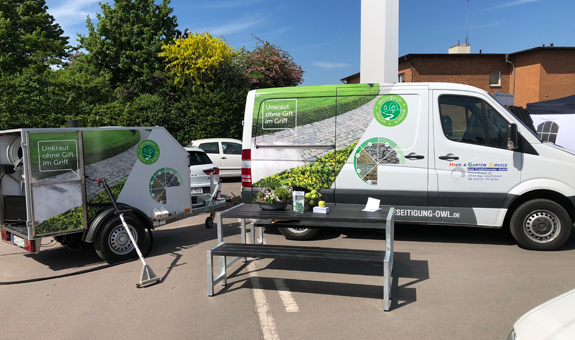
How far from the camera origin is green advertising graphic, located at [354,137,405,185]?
22.3 ft

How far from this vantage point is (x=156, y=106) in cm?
1936

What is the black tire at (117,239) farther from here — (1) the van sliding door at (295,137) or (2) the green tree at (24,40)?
(2) the green tree at (24,40)

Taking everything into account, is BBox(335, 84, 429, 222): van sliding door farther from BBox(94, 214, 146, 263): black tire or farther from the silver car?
the silver car

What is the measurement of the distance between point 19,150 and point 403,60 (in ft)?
86.2

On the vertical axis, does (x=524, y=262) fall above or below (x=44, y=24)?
below

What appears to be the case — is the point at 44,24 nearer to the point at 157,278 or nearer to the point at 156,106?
the point at 156,106

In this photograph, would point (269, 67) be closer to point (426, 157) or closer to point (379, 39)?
point (379, 39)

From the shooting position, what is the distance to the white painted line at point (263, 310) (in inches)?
157

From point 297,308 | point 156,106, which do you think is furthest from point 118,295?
point 156,106

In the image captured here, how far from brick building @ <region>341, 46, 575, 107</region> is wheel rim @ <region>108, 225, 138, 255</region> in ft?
81.0

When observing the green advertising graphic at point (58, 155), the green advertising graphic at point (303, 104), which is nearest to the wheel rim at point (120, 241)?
the green advertising graphic at point (58, 155)

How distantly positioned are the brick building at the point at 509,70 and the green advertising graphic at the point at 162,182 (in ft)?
77.1

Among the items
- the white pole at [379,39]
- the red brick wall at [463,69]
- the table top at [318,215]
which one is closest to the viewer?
the table top at [318,215]

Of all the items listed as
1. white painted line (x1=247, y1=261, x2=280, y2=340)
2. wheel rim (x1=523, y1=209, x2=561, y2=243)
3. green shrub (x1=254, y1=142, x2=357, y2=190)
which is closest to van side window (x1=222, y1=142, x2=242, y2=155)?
green shrub (x1=254, y1=142, x2=357, y2=190)
